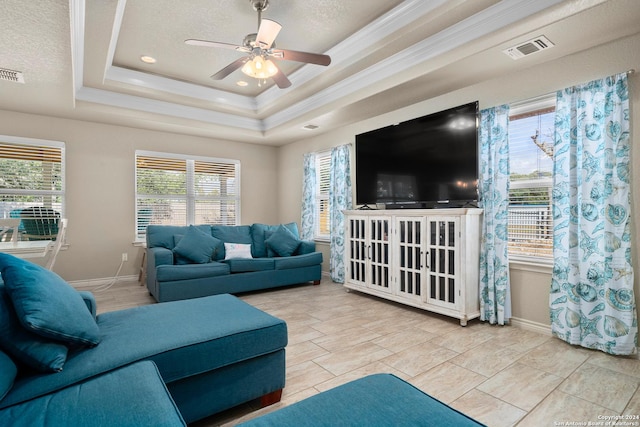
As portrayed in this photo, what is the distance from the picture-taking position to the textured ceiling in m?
2.46

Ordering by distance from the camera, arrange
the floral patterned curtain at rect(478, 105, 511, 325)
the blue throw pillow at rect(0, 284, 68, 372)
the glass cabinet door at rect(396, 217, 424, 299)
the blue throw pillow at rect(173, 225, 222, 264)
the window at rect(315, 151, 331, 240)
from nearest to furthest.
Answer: the blue throw pillow at rect(0, 284, 68, 372), the floral patterned curtain at rect(478, 105, 511, 325), the glass cabinet door at rect(396, 217, 424, 299), the blue throw pillow at rect(173, 225, 222, 264), the window at rect(315, 151, 331, 240)

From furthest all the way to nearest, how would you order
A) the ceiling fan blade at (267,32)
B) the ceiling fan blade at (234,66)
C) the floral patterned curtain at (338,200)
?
the floral patterned curtain at (338,200) → the ceiling fan blade at (234,66) → the ceiling fan blade at (267,32)

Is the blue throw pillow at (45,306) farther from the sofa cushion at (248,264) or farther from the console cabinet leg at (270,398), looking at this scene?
the sofa cushion at (248,264)

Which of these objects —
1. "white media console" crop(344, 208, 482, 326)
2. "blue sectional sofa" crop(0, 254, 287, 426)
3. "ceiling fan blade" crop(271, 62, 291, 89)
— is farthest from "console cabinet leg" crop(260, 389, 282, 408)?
"ceiling fan blade" crop(271, 62, 291, 89)

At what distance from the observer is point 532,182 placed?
125 inches

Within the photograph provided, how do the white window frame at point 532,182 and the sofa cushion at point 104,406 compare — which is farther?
the white window frame at point 532,182

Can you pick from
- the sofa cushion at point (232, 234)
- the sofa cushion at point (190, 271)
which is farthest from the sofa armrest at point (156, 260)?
the sofa cushion at point (232, 234)

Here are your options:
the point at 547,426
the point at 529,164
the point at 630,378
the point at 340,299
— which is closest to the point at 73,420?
the point at 547,426

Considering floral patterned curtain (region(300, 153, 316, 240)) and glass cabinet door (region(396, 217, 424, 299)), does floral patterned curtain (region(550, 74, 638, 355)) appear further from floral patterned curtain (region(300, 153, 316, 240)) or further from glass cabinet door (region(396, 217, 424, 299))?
floral patterned curtain (region(300, 153, 316, 240))

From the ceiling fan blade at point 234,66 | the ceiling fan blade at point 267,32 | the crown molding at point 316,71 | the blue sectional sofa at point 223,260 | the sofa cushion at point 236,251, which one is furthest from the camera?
the sofa cushion at point 236,251

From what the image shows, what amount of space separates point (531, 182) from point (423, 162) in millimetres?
1061

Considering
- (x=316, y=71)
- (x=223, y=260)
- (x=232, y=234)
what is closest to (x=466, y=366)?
(x=223, y=260)

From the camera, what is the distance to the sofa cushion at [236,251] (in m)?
4.66

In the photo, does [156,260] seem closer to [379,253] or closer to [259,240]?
[259,240]
